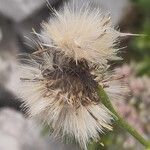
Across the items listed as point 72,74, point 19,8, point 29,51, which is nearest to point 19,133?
point 29,51

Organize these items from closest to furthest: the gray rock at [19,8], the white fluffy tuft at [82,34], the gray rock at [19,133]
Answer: the white fluffy tuft at [82,34]
the gray rock at [19,133]
the gray rock at [19,8]

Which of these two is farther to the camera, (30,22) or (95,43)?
(30,22)

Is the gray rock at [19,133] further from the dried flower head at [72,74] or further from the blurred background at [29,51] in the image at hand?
the dried flower head at [72,74]

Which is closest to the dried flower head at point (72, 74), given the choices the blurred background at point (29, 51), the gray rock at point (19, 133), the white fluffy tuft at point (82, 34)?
the white fluffy tuft at point (82, 34)

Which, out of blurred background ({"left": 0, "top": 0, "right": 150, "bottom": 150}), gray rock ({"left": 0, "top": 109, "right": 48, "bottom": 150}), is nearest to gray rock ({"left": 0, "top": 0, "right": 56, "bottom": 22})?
blurred background ({"left": 0, "top": 0, "right": 150, "bottom": 150})

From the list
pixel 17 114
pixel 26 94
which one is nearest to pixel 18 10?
pixel 17 114

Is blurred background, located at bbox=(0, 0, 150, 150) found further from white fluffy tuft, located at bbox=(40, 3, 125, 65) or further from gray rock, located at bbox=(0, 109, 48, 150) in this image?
white fluffy tuft, located at bbox=(40, 3, 125, 65)

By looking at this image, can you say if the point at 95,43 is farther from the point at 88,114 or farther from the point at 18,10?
the point at 18,10
